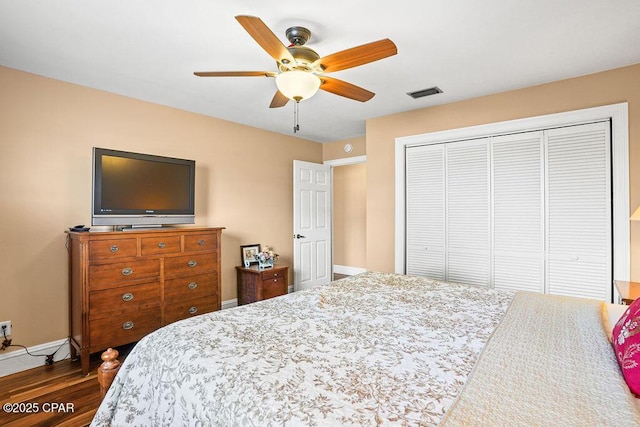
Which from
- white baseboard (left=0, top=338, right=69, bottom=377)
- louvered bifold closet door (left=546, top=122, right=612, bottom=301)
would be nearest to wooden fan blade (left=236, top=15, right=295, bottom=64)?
louvered bifold closet door (left=546, top=122, right=612, bottom=301)

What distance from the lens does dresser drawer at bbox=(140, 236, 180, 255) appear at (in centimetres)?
292

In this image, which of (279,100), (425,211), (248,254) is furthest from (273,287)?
(279,100)

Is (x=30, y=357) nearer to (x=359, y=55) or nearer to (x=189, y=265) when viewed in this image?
(x=189, y=265)

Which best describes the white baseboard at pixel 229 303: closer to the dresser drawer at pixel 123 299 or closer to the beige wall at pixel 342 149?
the dresser drawer at pixel 123 299

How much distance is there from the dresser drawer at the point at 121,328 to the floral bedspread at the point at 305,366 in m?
1.52

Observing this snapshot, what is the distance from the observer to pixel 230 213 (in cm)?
418

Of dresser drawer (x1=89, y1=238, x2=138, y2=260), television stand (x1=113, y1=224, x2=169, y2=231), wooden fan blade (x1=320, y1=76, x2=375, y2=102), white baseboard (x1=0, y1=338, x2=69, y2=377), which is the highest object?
wooden fan blade (x1=320, y1=76, x2=375, y2=102)

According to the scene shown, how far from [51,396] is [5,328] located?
79 cm

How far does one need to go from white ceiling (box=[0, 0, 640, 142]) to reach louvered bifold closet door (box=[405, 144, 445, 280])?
80cm

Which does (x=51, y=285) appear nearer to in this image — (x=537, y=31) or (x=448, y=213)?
(x=448, y=213)

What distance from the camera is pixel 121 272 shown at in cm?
277

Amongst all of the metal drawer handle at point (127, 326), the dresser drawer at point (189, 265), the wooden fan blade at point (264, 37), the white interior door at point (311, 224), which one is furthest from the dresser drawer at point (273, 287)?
the wooden fan blade at point (264, 37)

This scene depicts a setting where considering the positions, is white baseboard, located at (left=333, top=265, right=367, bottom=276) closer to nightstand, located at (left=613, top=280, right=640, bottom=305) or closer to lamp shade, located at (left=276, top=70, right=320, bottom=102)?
nightstand, located at (left=613, top=280, right=640, bottom=305)

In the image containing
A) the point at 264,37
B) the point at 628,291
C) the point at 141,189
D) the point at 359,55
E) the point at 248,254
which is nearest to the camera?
the point at 264,37
